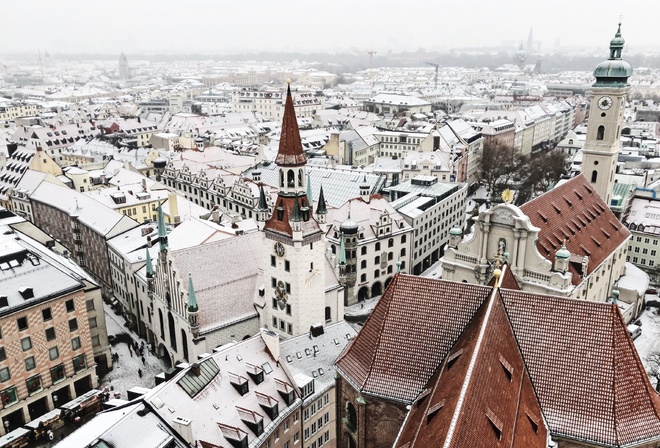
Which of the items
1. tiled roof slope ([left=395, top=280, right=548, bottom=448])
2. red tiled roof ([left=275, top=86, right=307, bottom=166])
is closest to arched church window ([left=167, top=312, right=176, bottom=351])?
red tiled roof ([left=275, top=86, right=307, bottom=166])

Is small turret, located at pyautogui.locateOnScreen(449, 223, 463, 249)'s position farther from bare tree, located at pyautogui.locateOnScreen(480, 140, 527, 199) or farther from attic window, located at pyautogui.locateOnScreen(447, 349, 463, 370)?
bare tree, located at pyautogui.locateOnScreen(480, 140, 527, 199)

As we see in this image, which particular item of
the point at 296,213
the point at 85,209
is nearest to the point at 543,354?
the point at 296,213

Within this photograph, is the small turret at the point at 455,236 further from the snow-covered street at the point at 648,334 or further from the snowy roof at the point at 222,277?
the snow-covered street at the point at 648,334

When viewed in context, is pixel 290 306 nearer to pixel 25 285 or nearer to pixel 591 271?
pixel 25 285

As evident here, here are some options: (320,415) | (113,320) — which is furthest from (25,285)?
(320,415)

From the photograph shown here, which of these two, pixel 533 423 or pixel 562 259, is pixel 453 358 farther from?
pixel 562 259

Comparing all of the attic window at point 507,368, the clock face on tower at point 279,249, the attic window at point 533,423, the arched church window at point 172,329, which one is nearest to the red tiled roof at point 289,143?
the clock face on tower at point 279,249

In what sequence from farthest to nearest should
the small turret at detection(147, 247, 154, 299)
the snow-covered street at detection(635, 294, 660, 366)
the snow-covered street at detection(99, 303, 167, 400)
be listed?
the snow-covered street at detection(635, 294, 660, 366)
the small turret at detection(147, 247, 154, 299)
the snow-covered street at detection(99, 303, 167, 400)
